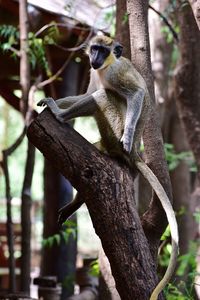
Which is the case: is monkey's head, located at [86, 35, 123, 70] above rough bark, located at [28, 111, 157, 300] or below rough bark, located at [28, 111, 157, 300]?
above

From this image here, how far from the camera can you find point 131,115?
179 inches

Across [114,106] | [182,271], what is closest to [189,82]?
[182,271]

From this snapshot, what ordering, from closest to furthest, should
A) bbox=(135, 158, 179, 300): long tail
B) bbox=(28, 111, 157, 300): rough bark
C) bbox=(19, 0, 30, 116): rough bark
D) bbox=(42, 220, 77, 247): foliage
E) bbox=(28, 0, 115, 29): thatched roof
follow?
bbox=(135, 158, 179, 300): long tail
bbox=(28, 111, 157, 300): rough bark
bbox=(42, 220, 77, 247): foliage
bbox=(19, 0, 30, 116): rough bark
bbox=(28, 0, 115, 29): thatched roof

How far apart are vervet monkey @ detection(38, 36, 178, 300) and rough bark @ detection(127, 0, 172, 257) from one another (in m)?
0.21

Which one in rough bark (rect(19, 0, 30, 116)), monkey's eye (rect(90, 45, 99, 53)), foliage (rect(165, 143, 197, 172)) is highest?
rough bark (rect(19, 0, 30, 116))

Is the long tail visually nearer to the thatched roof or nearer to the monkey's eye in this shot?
the monkey's eye

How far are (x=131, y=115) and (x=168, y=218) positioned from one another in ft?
2.96

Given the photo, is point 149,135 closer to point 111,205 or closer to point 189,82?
point 111,205

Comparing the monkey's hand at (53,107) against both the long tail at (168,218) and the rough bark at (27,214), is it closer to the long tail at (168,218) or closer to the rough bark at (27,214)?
the long tail at (168,218)

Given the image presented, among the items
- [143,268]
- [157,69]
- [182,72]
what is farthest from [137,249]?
[157,69]

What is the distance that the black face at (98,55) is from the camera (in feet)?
15.7

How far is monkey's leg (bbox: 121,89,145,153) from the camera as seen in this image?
4.40 metres

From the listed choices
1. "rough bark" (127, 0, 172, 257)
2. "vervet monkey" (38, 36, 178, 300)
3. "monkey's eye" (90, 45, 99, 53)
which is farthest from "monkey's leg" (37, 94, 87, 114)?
"rough bark" (127, 0, 172, 257)

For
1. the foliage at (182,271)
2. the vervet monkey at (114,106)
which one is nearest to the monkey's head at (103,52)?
the vervet monkey at (114,106)
